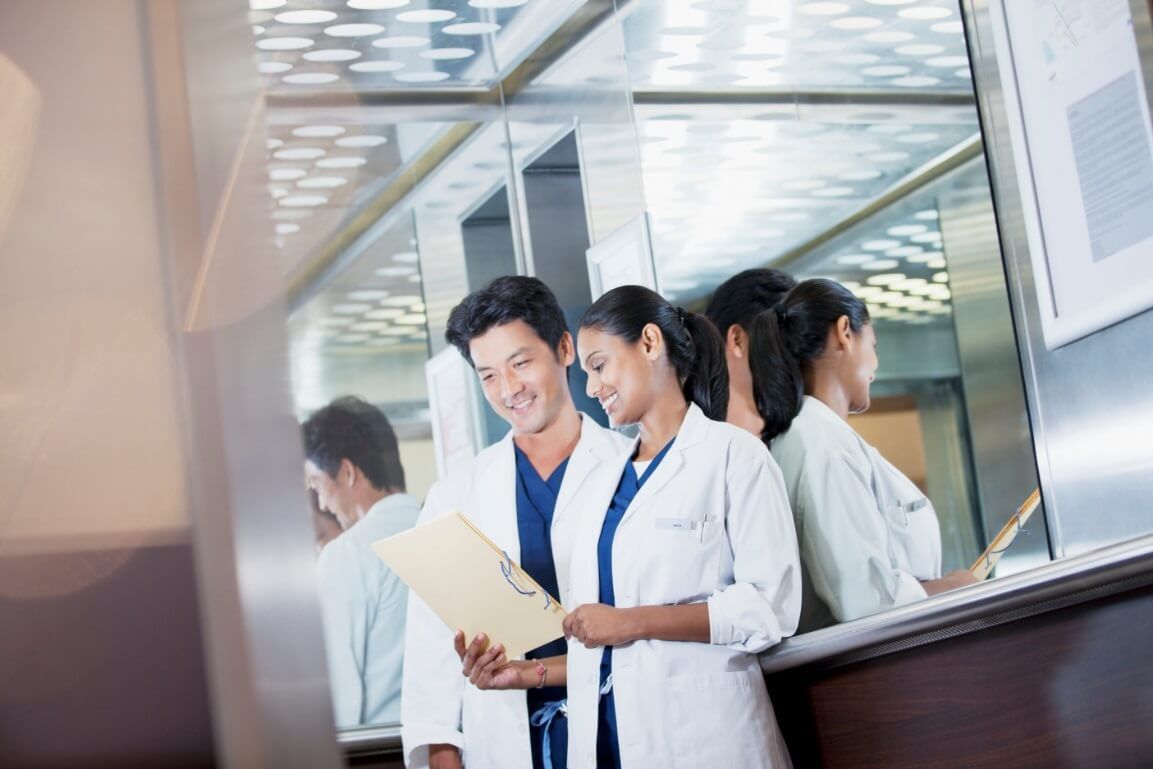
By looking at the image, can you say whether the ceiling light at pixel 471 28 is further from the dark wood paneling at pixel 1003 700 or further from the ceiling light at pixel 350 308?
the dark wood paneling at pixel 1003 700

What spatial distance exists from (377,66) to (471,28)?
0.34 metres

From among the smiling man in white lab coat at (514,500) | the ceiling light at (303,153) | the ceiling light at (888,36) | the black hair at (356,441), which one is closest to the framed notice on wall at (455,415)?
the black hair at (356,441)

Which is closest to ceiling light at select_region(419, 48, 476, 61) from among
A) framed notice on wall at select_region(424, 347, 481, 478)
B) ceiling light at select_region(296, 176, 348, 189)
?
framed notice on wall at select_region(424, 347, 481, 478)

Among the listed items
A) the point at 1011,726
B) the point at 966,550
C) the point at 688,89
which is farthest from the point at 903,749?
the point at 688,89

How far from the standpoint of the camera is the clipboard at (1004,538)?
113 inches

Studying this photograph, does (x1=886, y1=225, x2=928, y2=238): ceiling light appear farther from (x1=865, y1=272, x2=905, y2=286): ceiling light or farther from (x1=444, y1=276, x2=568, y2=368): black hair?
(x1=444, y1=276, x2=568, y2=368): black hair

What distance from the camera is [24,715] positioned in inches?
16.7

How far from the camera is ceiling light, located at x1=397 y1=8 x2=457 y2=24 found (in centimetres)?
407

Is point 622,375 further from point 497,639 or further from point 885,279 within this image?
point 885,279

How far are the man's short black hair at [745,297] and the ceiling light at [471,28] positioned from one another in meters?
1.28

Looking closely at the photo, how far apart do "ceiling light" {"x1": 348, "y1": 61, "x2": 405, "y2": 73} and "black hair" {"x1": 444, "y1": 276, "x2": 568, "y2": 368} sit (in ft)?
4.39

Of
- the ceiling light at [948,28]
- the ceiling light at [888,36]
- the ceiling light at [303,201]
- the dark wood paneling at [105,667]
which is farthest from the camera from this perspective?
the ceiling light at [888,36]

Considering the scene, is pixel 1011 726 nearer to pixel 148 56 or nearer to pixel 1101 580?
pixel 1101 580

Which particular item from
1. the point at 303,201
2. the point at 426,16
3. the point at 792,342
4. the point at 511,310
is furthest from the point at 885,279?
the point at 303,201
